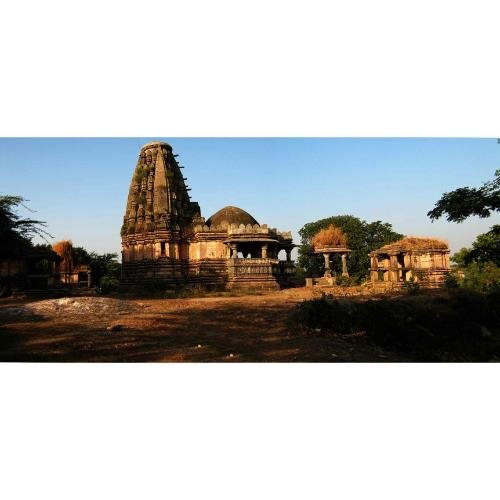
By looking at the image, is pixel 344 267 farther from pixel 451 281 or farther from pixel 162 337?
pixel 162 337

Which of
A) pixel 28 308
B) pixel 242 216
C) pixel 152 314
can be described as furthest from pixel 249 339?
pixel 242 216

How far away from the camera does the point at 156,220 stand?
56.9ft

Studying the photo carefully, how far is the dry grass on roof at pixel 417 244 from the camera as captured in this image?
373 inches

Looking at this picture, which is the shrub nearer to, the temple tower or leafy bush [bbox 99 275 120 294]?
the temple tower

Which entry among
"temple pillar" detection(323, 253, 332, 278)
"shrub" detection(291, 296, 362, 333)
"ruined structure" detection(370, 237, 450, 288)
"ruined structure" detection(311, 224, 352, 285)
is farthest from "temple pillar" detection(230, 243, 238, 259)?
"shrub" detection(291, 296, 362, 333)

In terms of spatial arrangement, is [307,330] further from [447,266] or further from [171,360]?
[447,266]

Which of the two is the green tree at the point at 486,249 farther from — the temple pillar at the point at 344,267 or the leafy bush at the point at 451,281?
the temple pillar at the point at 344,267

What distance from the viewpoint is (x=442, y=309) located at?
774 cm

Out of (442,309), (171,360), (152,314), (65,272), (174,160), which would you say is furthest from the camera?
(174,160)

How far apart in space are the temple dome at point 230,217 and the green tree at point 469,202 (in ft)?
37.1

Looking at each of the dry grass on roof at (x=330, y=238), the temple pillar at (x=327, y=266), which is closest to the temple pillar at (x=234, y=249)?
the temple pillar at (x=327, y=266)

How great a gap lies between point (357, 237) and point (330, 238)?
38.2 inches

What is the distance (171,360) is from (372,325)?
3786 mm

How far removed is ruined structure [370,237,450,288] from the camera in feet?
31.4
